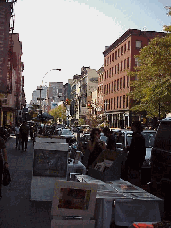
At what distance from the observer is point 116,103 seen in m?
76.0

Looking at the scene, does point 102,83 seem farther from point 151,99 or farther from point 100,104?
point 151,99

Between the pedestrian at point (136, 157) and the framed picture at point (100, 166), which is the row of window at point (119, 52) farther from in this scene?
the framed picture at point (100, 166)

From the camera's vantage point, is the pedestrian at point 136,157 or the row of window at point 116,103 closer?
the pedestrian at point 136,157

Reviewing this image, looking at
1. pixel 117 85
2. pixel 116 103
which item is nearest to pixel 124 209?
pixel 117 85

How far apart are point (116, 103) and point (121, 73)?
6.64 meters

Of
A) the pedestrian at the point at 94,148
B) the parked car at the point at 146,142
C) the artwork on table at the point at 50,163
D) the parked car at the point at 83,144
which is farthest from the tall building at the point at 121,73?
the artwork on table at the point at 50,163

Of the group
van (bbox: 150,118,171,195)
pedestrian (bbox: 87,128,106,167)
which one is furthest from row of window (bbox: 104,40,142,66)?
van (bbox: 150,118,171,195)

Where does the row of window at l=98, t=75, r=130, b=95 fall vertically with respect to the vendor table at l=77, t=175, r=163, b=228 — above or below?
above

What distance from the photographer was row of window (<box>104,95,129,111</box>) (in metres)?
68.4

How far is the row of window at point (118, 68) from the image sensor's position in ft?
223

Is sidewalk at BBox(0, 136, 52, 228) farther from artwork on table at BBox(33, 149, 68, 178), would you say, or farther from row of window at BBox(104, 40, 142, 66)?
→ row of window at BBox(104, 40, 142, 66)

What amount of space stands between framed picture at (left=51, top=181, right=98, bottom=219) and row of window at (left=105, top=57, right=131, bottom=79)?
63251 mm

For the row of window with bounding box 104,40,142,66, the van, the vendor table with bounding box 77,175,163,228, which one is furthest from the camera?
the row of window with bounding box 104,40,142,66

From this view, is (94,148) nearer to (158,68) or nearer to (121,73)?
(158,68)
